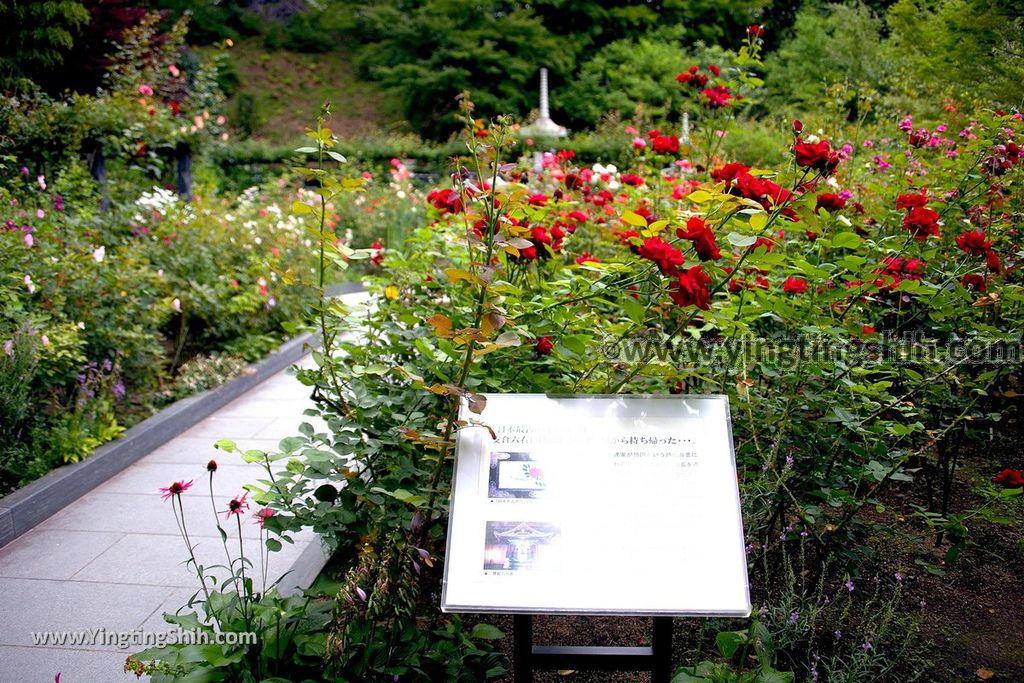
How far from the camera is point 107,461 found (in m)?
3.66

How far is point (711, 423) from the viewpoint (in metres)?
1.66

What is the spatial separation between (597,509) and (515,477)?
19 cm

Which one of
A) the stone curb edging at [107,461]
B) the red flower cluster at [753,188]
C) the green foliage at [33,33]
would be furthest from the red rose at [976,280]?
the green foliage at [33,33]

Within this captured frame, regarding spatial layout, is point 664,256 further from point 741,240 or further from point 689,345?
point 689,345

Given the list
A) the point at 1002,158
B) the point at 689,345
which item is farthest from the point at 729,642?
the point at 1002,158

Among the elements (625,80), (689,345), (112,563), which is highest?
(625,80)

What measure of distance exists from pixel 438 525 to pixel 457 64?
21.4m

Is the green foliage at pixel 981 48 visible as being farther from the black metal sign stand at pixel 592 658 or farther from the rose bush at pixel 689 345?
the black metal sign stand at pixel 592 658

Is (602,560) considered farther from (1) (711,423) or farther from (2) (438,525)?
(2) (438,525)

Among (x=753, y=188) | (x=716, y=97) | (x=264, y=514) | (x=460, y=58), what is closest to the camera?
(x=753, y=188)

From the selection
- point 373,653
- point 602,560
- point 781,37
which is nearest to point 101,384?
point 373,653

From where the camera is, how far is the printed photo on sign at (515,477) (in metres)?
1.60

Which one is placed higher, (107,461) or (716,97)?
(716,97)

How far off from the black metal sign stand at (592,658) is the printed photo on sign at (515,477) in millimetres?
309
